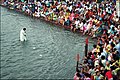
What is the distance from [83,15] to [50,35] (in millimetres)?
3895

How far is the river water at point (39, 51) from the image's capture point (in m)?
21.7

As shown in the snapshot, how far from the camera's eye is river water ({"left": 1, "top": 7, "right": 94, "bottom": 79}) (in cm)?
2170

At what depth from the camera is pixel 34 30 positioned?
31.3 metres

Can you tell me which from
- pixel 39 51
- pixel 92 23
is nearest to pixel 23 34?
pixel 39 51

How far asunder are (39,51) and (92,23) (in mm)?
6129

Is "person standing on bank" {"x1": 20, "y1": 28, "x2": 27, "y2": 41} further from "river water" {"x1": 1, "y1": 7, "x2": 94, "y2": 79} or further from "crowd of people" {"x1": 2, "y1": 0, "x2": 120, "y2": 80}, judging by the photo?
"crowd of people" {"x1": 2, "y1": 0, "x2": 120, "y2": 80}

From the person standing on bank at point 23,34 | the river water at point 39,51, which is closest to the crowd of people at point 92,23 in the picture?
the river water at point 39,51

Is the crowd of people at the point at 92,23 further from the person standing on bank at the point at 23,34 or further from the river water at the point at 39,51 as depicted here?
the person standing on bank at the point at 23,34

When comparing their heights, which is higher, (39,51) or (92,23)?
(92,23)

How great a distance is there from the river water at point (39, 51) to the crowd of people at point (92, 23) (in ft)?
3.40

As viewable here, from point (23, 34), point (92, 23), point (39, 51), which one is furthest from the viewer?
point (92, 23)

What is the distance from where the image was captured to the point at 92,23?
29.0 m

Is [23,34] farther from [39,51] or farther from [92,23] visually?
[92,23]

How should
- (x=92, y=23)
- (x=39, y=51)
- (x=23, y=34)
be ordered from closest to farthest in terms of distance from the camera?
(x=39, y=51), (x=23, y=34), (x=92, y=23)
